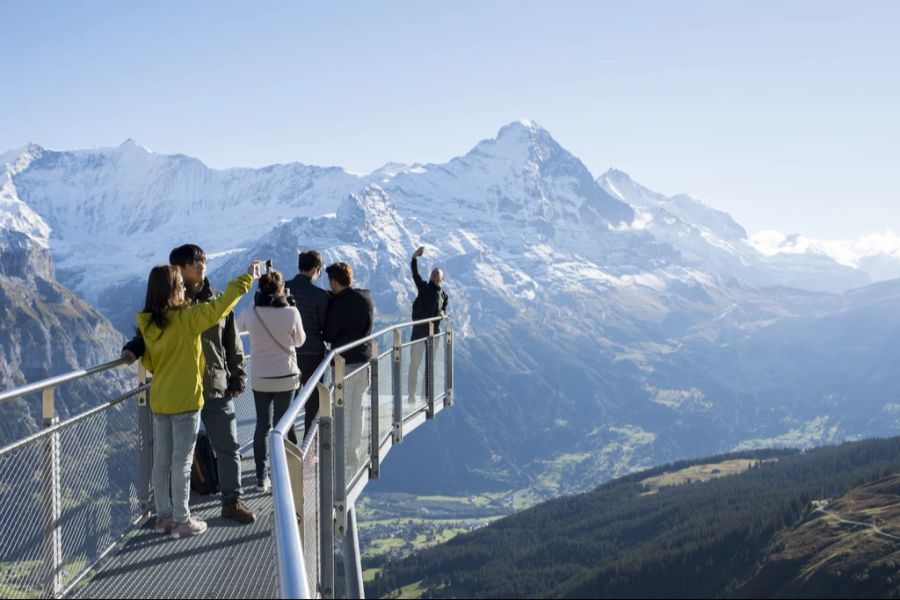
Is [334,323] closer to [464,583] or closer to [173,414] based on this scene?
[173,414]

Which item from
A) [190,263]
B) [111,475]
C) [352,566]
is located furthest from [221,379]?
[352,566]

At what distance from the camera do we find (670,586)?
15162 centimetres

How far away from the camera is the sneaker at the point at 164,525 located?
400 inches

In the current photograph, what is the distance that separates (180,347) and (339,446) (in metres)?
1.84

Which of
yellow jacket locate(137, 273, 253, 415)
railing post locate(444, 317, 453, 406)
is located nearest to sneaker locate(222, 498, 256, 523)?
yellow jacket locate(137, 273, 253, 415)

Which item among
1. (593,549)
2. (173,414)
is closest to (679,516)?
(593,549)

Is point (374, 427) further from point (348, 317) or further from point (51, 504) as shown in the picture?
point (51, 504)

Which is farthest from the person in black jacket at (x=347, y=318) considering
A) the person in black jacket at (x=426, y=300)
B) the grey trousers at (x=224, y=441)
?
the person in black jacket at (x=426, y=300)

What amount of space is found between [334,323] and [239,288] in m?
3.50

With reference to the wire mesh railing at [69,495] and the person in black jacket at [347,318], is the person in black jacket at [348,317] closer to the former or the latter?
the person in black jacket at [347,318]

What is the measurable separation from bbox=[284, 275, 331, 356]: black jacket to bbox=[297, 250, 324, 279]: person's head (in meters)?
0.08

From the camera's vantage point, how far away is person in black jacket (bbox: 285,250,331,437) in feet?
42.0

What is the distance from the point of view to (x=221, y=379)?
33.9 feet

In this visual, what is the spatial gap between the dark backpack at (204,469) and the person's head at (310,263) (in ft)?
8.20
